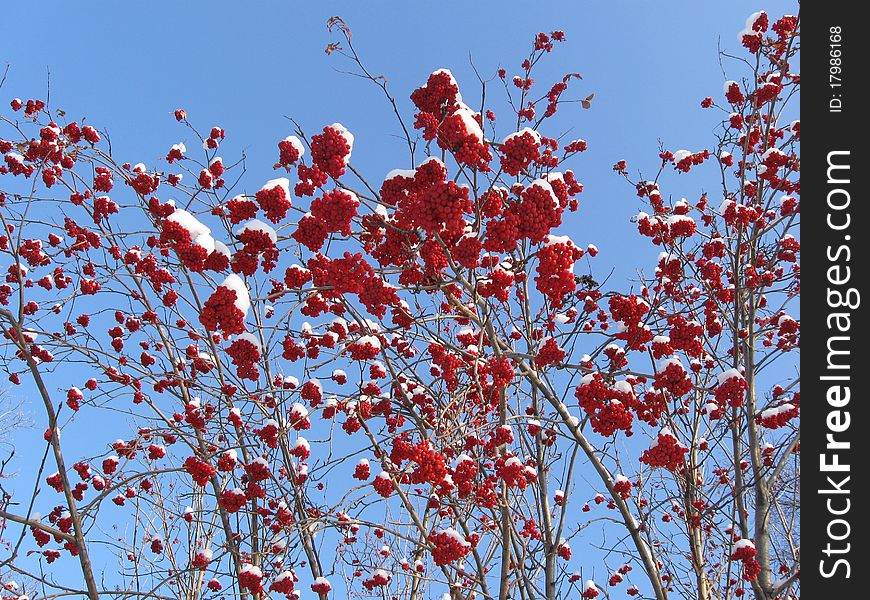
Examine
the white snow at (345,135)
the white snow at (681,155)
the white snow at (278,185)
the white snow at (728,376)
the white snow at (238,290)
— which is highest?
the white snow at (681,155)

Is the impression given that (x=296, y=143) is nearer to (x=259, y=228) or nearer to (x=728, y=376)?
(x=259, y=228)

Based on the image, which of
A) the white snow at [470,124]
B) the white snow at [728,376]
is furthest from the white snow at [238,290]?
Answer: the white snow at [728,376]

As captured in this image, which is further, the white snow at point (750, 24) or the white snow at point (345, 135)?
the white snow at point (750, 24)

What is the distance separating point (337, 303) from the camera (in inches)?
215

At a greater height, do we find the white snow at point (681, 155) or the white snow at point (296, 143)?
the white snow at point (681, 155)

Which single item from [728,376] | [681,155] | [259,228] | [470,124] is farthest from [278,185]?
[681,155]

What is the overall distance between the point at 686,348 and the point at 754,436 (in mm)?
1353

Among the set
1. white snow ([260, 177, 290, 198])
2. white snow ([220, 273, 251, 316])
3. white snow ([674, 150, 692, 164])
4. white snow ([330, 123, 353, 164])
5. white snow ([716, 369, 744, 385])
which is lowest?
white snow ([220, 273, 251, 316])

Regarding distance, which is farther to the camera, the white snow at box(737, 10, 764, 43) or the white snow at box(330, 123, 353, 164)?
the white snow at box(737, 10, 764, 43)

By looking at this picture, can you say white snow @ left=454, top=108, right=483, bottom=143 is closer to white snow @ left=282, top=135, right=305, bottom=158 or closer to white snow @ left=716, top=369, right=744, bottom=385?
white snow @ left=282, top=135, right=305, bottom=158

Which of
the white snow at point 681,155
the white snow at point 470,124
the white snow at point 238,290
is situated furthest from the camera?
the white snow at point 681,155

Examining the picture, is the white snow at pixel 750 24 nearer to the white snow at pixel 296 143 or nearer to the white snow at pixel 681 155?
the white snow at pixel 681 155

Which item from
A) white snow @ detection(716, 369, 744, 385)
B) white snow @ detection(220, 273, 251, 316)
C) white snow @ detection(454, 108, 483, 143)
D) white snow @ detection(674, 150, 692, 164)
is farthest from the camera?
white snow @ detection(674, 150, 692, 164)

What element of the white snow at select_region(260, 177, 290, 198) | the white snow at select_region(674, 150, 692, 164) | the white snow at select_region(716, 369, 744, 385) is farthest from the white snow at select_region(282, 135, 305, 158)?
the white snow at select_region(674, 150, 692, 164)
